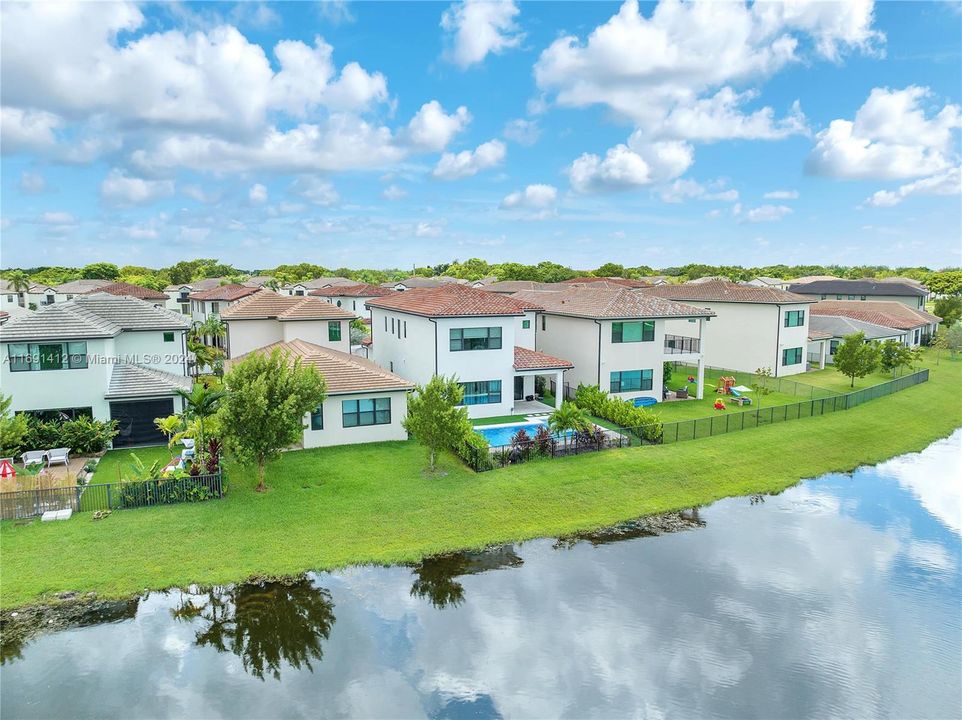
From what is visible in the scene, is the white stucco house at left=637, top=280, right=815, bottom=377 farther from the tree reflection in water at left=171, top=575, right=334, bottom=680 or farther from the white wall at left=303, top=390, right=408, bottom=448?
the tree reflection in water at left=171, top=575, right=334, bottom=680

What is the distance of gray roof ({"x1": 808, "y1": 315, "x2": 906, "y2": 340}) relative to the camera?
5731cm

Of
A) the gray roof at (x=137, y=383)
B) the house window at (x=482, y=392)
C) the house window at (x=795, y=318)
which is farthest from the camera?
the house window at (x=795, y=318)

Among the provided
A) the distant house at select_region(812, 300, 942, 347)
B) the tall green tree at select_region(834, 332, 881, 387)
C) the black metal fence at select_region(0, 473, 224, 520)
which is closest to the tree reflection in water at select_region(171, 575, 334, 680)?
the black metal fence at select_region(0, 473, 224, 520)

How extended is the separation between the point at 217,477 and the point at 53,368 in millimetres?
11380

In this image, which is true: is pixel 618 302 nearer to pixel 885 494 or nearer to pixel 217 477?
pixel 885 494

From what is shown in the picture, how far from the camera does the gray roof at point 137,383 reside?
29250 millimetres

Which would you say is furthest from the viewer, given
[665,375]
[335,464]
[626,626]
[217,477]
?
[665,375]

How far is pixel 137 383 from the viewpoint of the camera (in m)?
30.0

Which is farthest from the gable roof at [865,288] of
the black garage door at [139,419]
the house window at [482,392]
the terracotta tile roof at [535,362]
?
the black garage door at [139,419]

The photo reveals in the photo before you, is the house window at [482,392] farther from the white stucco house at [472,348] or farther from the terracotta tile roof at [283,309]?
the terracotta tile roof at [283,309]

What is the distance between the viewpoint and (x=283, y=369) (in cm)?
2381

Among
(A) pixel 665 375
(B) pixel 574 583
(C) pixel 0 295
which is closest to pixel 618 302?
(A) pixel 665 375

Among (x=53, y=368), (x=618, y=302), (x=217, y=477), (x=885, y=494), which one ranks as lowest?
(x=885, y=494)

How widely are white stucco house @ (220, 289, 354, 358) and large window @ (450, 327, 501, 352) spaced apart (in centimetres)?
1106
